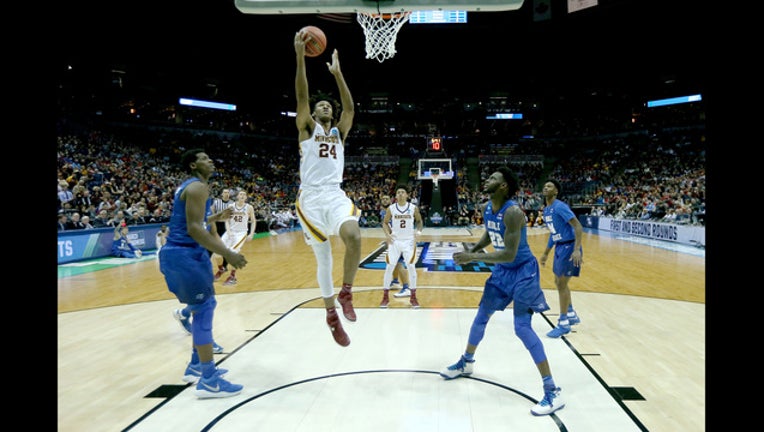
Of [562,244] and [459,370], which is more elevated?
[562,244]

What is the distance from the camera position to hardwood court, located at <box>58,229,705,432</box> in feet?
13.2

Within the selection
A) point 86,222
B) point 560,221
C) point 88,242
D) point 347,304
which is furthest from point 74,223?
point 560,221

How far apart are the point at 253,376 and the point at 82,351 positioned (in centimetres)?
243

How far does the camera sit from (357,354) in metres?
5.25

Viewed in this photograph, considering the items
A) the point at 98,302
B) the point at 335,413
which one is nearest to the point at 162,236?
the point at 98,302

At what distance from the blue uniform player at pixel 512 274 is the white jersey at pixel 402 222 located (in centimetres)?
351

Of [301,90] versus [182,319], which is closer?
[301,90]

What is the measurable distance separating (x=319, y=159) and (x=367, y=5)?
2.06 m

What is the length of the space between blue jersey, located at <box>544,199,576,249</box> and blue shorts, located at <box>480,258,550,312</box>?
2.13 metres

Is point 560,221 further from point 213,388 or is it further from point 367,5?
point 213,388

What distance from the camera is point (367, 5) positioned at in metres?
5.05

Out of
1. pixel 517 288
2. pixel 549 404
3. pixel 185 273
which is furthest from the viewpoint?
pixel 185 273
